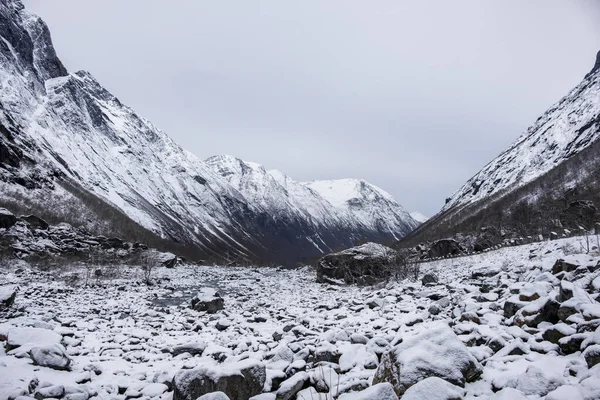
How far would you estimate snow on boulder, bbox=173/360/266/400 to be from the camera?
732 cm

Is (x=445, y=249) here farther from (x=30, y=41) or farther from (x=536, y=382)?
(x=30, y=41)

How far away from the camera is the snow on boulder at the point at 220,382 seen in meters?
7.32

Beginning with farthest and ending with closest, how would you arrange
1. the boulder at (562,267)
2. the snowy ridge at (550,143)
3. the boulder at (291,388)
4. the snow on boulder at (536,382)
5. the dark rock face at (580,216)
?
1. the snowy ridge at (550,143)
2. the dark rock face at (580,216)
3. the boulder at (562,267)
4. the boulder at (291,388)
5. the snow on boulder at (536,382)

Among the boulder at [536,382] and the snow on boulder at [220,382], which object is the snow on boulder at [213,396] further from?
the boulder at [536,382]

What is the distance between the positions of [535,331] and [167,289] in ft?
90.6

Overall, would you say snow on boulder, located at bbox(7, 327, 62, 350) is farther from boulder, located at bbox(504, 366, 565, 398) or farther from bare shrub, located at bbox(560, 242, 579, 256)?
bare shrub, located at bbox(560, 242, 579, 256)

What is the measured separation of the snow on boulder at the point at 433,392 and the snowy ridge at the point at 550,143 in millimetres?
120974

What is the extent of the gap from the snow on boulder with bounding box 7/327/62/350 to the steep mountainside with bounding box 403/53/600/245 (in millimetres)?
45219

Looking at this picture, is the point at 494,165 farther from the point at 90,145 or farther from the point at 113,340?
the point at 90,145

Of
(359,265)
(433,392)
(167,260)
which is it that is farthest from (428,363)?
(167,260)

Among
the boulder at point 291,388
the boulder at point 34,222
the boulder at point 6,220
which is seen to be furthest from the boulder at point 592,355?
the boulder at point 34,222

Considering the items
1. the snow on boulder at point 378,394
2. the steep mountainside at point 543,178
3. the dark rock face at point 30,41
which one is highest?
the dark rock face at point 30,41

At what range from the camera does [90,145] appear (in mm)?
153750

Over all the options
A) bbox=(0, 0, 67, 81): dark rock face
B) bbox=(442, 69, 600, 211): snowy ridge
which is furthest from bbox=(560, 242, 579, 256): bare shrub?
bbox=(0, 0, 67, 81): dark rock face
